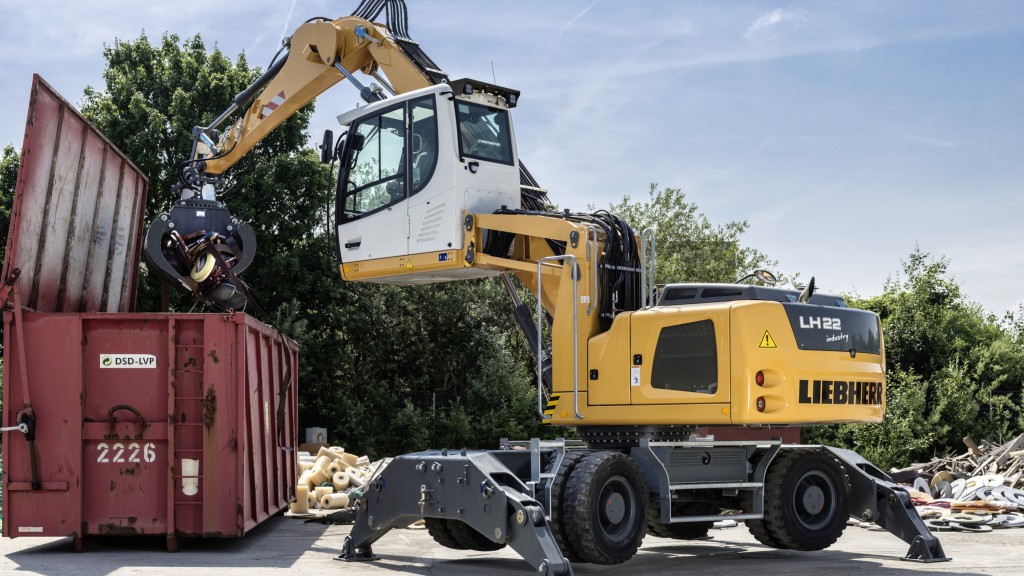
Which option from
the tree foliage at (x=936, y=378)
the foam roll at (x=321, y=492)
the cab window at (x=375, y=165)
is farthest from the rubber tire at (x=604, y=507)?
the tree foliage at (x=936, y=378)

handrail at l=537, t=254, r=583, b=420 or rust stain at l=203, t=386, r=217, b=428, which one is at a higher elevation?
handrail at l=537, t=254, r=583, b=420

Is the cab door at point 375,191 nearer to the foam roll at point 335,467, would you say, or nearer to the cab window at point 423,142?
the cab window at point 423,142

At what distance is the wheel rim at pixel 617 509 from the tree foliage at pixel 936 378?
1249cm

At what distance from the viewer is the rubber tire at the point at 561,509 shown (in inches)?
369

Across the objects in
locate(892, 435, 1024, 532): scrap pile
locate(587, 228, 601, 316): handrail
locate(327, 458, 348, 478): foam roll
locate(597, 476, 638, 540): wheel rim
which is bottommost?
locate(892, 435, 1024, 532): scrap pile

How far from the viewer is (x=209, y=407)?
10.4 meters

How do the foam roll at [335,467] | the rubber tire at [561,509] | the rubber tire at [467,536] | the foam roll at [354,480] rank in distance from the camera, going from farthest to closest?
the foam roll at [335,467] → the foam roll at [354,480] → the rubber tire at [467,536] → the rubber tire at [561,509]

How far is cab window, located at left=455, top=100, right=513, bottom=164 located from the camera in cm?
1103

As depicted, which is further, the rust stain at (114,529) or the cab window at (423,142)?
the cab window at (423,142)

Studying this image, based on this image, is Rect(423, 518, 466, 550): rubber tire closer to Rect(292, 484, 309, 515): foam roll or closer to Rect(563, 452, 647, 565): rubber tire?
Rect(563, 452, 647, 565): rubber tire

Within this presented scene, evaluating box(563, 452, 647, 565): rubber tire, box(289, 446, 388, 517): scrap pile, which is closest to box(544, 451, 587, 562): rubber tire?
box(563, 452, 647, 565): rubber tire

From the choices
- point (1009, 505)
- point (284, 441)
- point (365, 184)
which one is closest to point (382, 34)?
point (365, 184)

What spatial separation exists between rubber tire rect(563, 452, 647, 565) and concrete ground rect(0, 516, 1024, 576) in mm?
422

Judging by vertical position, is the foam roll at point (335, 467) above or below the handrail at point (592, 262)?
below
